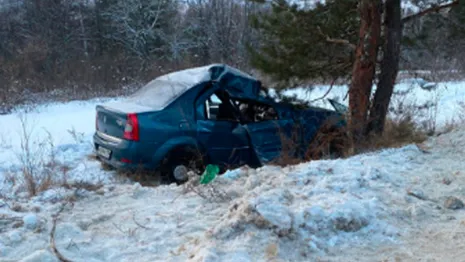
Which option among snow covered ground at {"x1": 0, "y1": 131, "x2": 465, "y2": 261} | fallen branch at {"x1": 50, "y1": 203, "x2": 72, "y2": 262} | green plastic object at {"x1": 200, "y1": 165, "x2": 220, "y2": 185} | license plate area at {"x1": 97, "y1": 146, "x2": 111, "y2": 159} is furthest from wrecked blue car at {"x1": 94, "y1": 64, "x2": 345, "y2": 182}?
fallen branch at {"x1": 50, "y1": 203, "x2": 72, "y2": 262}

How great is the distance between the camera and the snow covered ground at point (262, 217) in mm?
2811

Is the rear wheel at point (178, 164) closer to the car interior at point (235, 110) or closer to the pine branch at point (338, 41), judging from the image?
the car interior at point (235, 110)

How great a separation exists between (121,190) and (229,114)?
2825 millimetres

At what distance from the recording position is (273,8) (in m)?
8.22

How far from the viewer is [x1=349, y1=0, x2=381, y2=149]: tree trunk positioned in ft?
22.3

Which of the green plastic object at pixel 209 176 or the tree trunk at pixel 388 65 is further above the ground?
the tree trunk at pixel 388 65

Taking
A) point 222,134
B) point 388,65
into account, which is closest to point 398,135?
point 388,65

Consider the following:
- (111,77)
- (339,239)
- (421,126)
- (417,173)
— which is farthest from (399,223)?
(111,77)

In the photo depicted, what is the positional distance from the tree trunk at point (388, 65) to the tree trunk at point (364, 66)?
0.26m

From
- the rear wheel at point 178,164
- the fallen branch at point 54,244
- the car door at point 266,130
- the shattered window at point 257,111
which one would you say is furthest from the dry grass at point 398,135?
the fallen branch at point 54,244

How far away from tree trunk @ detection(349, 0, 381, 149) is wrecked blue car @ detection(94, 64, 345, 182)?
34 cm

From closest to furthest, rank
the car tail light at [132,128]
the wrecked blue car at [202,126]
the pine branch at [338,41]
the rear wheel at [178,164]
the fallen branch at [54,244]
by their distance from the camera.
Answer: the fallen branch at [54,244], the car tail light at [132,128], the wrecked blue car at [202,126], the rear wheel at [178,164], the pine branch at [338,41]

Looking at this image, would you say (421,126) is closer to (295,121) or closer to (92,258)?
(295,121)

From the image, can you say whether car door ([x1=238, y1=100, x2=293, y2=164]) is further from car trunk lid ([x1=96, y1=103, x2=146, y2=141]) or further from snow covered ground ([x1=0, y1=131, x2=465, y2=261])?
snow covered ground ([x1=0, y1=131, x2=465, y2=261])
